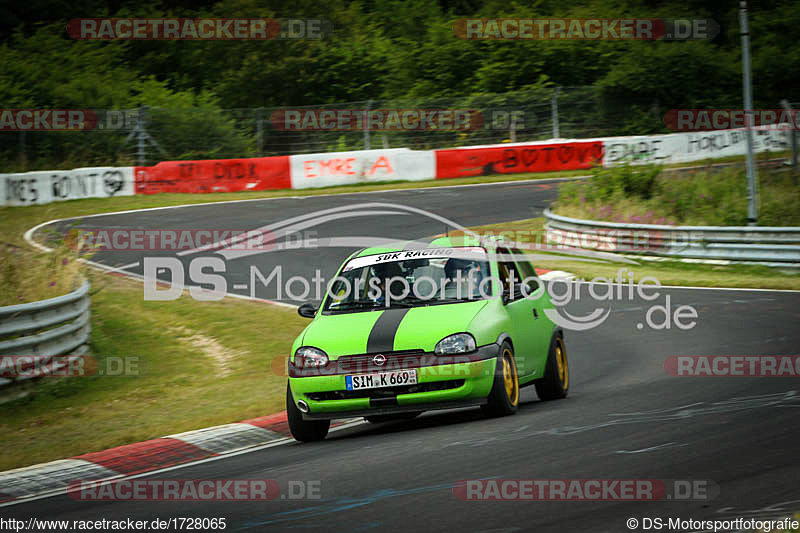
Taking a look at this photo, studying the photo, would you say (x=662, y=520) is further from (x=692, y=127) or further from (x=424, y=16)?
(x=424, y=16)

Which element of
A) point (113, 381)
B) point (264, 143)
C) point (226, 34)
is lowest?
point (113, 381)

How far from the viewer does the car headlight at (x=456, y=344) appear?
8.18m

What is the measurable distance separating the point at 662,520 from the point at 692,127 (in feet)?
123

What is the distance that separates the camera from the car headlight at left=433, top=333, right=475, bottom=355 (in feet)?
26.8

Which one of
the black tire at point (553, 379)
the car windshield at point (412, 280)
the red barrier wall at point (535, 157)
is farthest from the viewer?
the red barrier wall at point (535, 157)

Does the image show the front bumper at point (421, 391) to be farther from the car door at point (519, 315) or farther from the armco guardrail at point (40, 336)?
the armco guardrail at point (40, 336)

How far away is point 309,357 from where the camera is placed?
8383 mm

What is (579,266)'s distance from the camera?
20609 millimetres

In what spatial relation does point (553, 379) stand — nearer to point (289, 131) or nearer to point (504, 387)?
point (504, 387)

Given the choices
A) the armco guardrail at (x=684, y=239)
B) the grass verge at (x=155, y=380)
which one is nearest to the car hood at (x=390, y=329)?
the grass verge at (x=155, y=380)

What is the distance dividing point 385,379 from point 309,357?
705mm

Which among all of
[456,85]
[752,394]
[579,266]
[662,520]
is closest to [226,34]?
[456,85]

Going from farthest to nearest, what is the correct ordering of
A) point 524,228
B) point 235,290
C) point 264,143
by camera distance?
point 264,143 < point 524,228 < point 235,290

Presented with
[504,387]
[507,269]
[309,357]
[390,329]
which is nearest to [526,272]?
[507,269]
